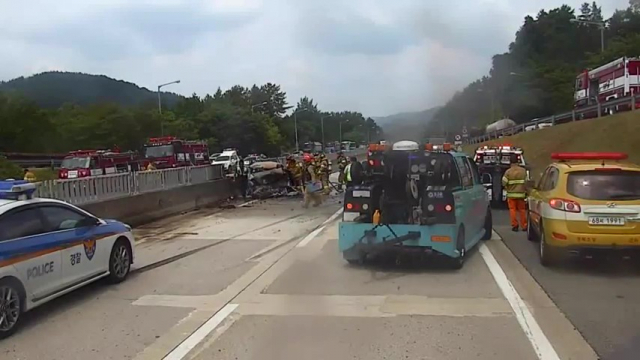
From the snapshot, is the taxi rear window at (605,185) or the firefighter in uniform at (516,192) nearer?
the taxi rear window at (605,185)

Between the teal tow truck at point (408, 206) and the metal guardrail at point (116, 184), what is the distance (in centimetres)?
666

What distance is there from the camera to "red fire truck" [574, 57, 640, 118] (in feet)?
111

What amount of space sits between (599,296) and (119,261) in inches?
244

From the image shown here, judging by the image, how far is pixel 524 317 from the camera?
727cm

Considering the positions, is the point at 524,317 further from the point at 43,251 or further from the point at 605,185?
the point at 43,251

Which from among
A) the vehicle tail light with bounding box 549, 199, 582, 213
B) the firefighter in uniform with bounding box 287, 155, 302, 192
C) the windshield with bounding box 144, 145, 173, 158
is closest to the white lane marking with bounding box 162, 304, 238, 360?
the vehicle tail light with bounding box 549, 199, 582, 213

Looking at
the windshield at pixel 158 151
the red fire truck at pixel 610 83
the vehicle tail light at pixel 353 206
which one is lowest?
the vehicle tail light at pixel 353 206

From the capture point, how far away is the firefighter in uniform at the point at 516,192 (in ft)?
45.4

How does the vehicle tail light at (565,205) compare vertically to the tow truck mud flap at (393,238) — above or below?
above

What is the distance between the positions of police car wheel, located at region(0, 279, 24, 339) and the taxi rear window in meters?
7.19

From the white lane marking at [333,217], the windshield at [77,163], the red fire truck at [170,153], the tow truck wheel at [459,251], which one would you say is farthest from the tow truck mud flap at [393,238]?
the red fire truck at [170,153]

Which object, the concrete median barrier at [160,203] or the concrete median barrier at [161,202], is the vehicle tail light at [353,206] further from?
the concrete median barrier at [160,203]

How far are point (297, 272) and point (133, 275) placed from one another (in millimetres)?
2399

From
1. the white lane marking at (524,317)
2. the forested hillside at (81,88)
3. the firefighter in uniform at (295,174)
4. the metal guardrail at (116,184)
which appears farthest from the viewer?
the forested hillside at (81,88)
